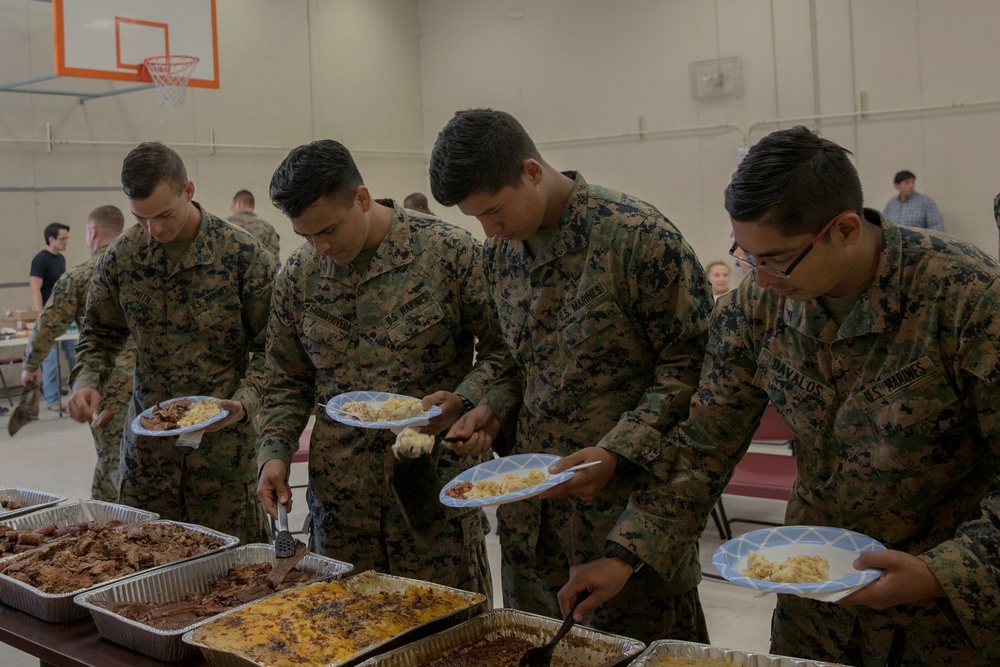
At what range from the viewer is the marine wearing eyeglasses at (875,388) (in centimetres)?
131

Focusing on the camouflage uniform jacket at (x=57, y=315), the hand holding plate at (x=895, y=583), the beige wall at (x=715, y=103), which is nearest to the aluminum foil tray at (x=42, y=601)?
the hand holding plate at (x=895, y=583)

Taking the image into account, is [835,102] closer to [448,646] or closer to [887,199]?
[887,199]

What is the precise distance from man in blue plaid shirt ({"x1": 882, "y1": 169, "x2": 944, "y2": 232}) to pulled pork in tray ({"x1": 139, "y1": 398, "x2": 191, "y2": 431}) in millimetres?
7309

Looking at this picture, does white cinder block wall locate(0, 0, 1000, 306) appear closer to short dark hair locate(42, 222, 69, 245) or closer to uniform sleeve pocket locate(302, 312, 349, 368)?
short dark hair locate(42, 222, 69, 245)

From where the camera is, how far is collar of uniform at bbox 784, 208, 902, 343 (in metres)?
1.39

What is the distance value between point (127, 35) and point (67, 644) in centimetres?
715

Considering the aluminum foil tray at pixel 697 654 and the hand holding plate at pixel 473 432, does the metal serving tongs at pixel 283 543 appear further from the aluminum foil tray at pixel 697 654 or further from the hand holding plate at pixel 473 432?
the aluminum foil tray at pixel 697 654

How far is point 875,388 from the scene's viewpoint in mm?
1421

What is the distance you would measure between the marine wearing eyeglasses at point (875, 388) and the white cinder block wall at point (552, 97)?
7880 mm

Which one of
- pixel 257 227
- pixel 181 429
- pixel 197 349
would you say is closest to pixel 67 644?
pixel 181 429

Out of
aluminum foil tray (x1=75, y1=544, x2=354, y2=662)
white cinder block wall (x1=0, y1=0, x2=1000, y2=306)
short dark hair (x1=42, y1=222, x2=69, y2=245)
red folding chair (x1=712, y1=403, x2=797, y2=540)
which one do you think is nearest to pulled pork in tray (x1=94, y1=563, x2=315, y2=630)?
aluminum foil tray (x1=75, y1=544, x2=354, y2=662)

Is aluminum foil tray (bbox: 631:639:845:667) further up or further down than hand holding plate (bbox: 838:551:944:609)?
further down

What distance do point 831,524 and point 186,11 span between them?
815cm

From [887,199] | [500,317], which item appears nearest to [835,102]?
[887,199]
